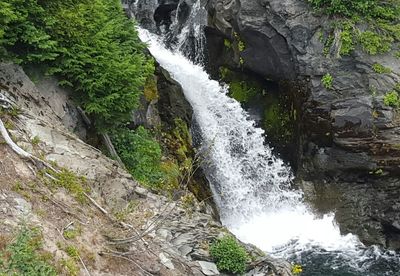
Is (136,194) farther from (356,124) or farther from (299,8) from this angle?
(299,8)

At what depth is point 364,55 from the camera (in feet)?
53.8

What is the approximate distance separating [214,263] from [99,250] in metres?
2.28

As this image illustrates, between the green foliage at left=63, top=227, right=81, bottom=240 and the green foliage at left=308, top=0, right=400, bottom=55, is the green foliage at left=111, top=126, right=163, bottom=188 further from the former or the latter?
the green foliage at left=308, top=0, right=400, bottom=55

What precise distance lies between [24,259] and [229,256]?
377cm

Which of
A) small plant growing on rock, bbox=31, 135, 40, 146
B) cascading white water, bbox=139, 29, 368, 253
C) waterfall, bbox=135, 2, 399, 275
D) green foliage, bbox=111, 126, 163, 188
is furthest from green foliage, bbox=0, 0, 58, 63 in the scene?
waterfall, bbox=135, 2, 399, 275

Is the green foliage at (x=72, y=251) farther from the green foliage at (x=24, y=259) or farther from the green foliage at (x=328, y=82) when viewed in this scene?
the green foliage at (x=328, y=82)

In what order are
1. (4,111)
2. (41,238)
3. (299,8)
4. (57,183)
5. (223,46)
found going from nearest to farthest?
(41,238) → (57,183) → (4,111) → (299,8) → (223,46)

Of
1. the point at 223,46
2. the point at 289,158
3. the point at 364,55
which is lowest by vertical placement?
the point at 289,158

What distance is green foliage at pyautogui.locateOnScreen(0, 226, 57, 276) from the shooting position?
6848 mm

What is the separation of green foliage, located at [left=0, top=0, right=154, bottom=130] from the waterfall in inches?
238

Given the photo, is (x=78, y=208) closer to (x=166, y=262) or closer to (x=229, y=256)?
(x=166, y=262)

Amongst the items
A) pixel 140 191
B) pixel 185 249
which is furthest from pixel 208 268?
pixel 140 191

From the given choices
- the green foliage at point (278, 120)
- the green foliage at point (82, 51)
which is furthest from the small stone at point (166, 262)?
the green foliage at point (278, 120)

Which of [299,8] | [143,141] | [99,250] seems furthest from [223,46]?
[99,250]
